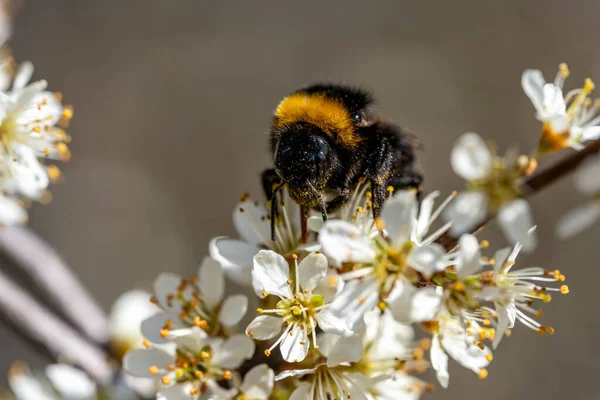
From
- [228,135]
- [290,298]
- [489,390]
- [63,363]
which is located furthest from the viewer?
[228,135]

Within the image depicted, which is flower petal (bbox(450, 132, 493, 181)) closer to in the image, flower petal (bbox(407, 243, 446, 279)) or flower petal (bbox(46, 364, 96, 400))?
flower petal (bbox(407, 243, 446, 279))

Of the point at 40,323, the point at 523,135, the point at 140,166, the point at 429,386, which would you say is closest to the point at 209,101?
the point at 140,166

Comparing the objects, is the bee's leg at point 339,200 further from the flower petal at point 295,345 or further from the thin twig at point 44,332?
the thin twig at point 44,332

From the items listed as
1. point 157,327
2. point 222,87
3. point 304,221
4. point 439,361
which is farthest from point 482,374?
point 222,87

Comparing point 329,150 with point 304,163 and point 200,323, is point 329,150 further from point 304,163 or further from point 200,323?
point 200,323

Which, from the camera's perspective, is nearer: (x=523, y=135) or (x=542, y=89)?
(x=542, y=89)

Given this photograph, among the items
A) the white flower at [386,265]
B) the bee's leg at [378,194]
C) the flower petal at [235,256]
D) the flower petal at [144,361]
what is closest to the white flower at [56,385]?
the flower petal at [144,361]

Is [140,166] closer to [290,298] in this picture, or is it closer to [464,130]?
[464,130]
